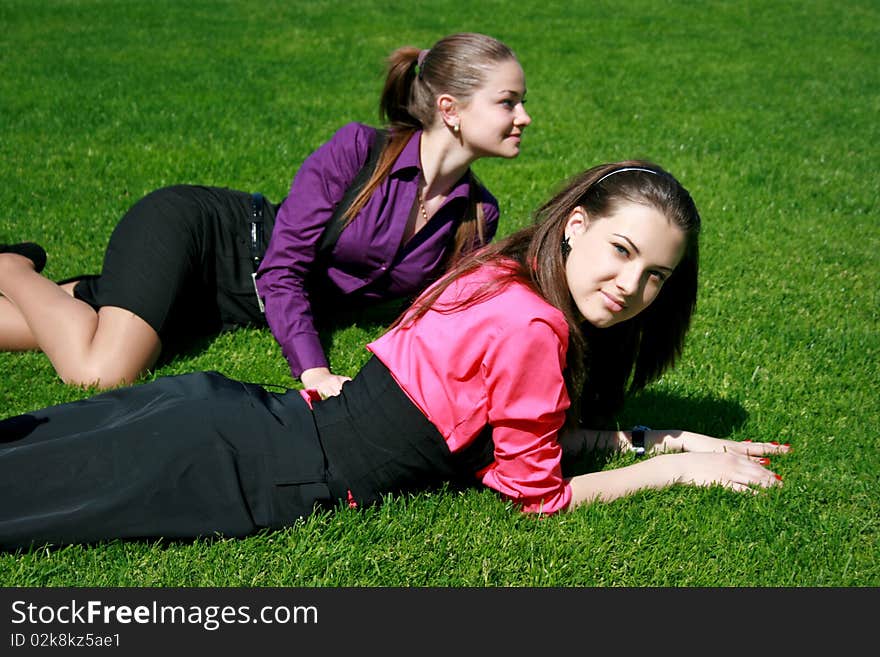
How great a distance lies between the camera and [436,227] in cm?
523

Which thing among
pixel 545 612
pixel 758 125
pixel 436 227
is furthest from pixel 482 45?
pixel 758 125

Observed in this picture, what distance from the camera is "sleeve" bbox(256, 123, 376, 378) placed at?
5027 millimetres

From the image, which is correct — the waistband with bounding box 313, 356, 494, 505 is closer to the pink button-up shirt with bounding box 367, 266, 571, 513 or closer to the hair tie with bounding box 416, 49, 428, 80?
the pink button-up shirt with bounding box 367, 266, 571, 513

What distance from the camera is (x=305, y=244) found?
5074mm

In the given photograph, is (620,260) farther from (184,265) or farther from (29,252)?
(29,252)

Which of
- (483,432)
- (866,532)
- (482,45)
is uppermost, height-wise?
(482,45)

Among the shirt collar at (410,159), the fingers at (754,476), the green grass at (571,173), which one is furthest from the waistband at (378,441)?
the shirt collar at (410,159)

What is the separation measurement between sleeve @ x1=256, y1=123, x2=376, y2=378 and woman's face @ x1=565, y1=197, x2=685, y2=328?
1936mm

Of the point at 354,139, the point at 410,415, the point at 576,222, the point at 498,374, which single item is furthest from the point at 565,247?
the point at 354,139

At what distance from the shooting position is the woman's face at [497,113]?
16.1 ft

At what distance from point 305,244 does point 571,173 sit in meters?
4.01

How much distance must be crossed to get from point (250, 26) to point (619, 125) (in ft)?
23.5

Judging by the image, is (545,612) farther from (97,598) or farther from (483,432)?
(97,598)

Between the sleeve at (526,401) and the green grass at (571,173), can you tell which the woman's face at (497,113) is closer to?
the green grass at (571,173)
